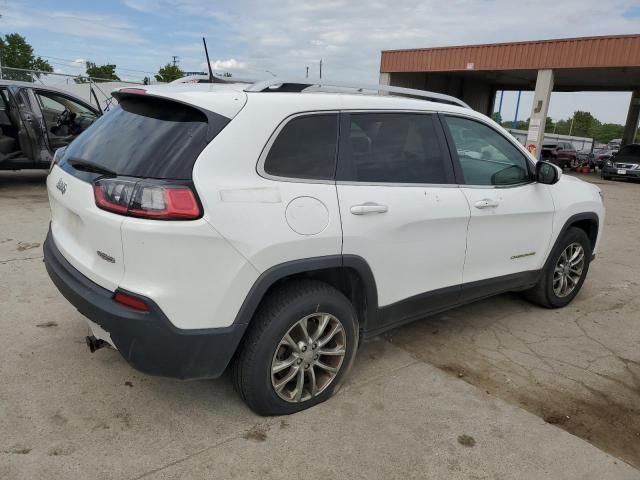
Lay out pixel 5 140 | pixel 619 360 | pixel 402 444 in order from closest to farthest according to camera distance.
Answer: pixel 402 444
pixel 619 360
pixel 5 140

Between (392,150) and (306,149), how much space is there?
66 centimetres

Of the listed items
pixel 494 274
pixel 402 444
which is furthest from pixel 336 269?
pixel 494 274

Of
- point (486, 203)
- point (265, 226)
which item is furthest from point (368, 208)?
point (486, 203)

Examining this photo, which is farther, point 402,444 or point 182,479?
point 402,444

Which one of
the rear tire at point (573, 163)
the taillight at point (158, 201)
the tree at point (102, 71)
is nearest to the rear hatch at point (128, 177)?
the taillight at point (158, 201)

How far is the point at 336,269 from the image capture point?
2.80 meters

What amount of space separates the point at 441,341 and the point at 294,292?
169 centimetres

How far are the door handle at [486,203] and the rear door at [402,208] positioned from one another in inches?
6.0

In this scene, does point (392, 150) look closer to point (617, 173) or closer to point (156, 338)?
point (156, 338)

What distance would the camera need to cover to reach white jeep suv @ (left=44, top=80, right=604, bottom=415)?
2.24 m

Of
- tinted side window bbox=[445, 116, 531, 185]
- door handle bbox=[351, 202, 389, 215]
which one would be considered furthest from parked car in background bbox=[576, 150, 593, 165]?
door handle bbox=[351, 202, 389, 215]

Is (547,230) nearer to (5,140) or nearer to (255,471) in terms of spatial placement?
(255,471)

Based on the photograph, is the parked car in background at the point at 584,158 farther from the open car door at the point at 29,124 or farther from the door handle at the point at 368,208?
the door handle at the point at 368,208

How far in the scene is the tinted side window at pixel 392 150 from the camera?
9.28 feet
